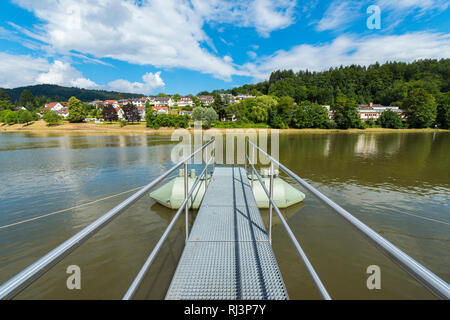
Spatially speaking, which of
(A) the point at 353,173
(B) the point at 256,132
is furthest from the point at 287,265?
(B) the point at 256,132

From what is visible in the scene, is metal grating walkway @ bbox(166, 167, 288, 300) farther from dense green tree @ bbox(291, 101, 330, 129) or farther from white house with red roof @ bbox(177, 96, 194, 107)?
white house with red roof @ bbox(177, 96, 194, 107)

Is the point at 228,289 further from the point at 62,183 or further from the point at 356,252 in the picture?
the point at 62,183

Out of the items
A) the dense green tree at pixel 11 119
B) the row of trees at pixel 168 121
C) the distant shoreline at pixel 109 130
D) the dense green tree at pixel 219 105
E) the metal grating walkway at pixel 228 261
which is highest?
the dense green tree at pixel 219 105

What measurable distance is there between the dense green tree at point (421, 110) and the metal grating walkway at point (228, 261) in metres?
80.6

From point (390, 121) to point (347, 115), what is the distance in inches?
545

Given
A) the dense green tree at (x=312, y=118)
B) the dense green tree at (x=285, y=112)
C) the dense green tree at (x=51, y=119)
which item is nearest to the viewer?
the dense green tree at (x=312, y=118)

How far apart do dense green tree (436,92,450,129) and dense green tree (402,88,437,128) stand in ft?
8.75

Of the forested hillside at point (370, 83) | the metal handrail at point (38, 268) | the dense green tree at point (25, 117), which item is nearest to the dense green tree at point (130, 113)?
the dense green tree at point (25, 117)

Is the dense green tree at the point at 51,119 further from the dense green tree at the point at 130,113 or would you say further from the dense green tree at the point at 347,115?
the dense green tree at the point at 347,115

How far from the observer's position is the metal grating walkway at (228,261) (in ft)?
7.79

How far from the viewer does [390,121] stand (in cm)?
6081

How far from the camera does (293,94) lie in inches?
3912

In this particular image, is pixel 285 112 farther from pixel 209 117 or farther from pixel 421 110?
pixel 421 110

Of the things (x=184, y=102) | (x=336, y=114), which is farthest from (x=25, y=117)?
(x=336, y=114)
